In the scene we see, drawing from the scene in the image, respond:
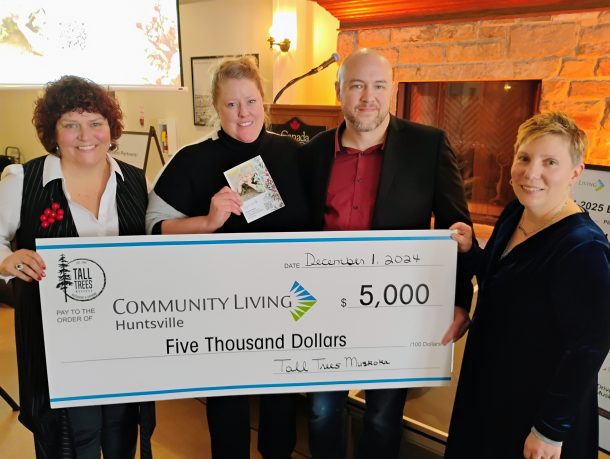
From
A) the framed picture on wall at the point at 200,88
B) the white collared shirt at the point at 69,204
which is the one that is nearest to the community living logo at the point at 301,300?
the white collared shirt at the point at 69,204

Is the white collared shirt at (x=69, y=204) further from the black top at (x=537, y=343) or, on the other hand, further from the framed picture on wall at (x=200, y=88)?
the framed picture on wall at (x=200, y=88)

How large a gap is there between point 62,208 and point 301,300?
779 millimetres

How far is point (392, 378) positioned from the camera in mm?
1555

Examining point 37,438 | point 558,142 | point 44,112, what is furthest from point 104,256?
point 558,142

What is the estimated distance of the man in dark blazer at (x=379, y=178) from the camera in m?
1.49

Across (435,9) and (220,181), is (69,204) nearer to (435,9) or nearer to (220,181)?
(220,181)

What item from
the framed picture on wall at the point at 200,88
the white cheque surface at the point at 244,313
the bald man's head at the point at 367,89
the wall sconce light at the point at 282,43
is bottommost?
the white cheque surface at the point at 244,313

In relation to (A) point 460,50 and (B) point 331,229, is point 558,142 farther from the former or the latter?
(A) point 460,50

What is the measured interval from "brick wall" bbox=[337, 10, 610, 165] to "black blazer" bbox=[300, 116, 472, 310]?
1.90 meters

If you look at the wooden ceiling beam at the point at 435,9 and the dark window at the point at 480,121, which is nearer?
the wooden ceiling beam at the point at 435,9

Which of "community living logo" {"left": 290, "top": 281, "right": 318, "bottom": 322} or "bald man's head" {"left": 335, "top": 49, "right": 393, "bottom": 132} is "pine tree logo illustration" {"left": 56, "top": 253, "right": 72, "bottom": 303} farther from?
"bald man's head" {"left": 335, "top": 49, "right": 393, "bottom": 132}

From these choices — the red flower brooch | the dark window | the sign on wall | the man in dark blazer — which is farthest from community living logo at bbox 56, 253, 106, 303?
the dark window

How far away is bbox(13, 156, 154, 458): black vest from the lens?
1.41 m

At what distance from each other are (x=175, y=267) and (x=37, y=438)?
750 mm
